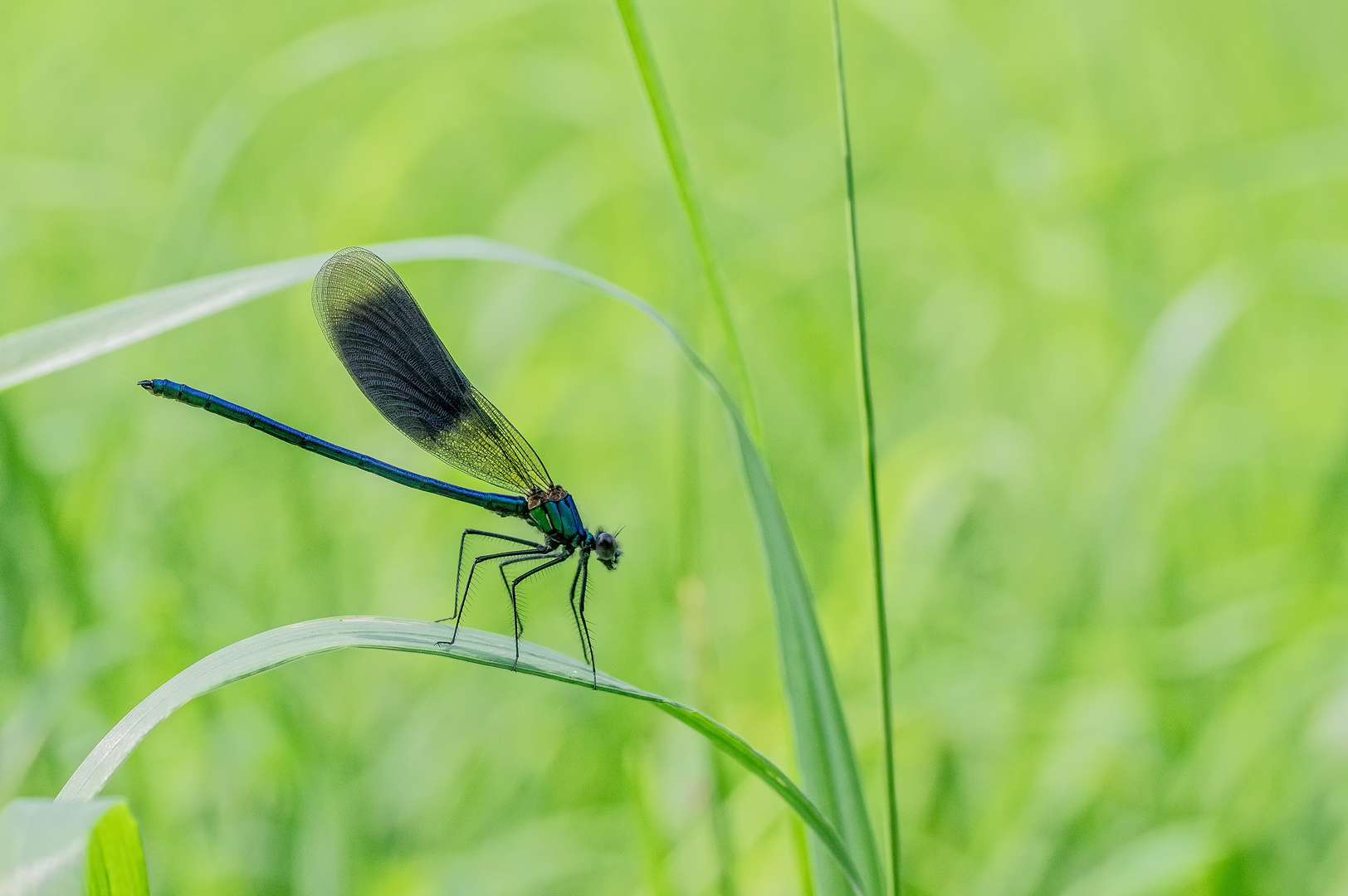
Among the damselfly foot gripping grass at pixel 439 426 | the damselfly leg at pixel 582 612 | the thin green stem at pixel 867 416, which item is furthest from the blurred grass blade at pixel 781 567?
the damselfly foot gripping grass at pixel 439 426

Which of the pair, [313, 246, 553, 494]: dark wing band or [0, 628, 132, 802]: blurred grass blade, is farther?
[313, 246, 553, 494]: dark wing band

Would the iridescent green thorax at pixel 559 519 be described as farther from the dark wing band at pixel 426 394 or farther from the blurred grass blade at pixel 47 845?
the blurred grass blade at pixel 47 845

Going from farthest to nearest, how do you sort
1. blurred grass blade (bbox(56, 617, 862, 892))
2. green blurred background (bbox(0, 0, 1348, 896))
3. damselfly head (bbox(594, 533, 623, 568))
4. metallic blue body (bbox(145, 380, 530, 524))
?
green blurred background (bbox(0, 0, 1348, 896)), damselfly head (bbox(594, 533, 623, 568)), metallic blue body (bbox(145, 380, 530, 524)), blurred grass blade (bbox(56, 617, 862, 892))

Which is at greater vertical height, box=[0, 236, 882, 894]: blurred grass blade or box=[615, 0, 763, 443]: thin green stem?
box=[615, 0, 763, 443]: thin green stem

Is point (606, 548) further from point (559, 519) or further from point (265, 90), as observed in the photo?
point (265, 90)

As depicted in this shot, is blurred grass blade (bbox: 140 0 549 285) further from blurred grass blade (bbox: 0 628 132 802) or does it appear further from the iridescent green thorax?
the iridescent green thorax

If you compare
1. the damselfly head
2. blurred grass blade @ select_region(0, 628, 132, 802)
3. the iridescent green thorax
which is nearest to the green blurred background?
blurred grass blade @ select_region(0, 628, 132, 802)
